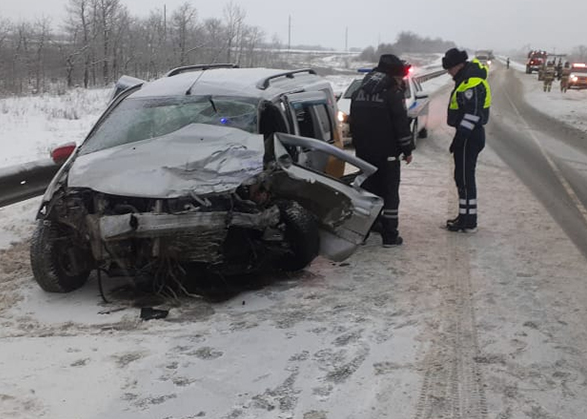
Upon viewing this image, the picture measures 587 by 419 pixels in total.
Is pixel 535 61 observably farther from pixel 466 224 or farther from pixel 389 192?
pixel 389 192

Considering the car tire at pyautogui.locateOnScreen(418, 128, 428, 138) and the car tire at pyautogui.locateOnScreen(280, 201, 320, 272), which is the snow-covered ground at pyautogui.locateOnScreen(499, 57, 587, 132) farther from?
the car tire at pyautogui.locateOnScreen(280, 201, 320, 272)

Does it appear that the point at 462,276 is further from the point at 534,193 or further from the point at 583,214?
the point at 534,193

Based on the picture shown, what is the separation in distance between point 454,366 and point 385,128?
3064 mm

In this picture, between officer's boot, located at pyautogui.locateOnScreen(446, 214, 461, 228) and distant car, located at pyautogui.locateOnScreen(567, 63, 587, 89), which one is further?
distant car, located at pyautogui.locateOnScreen(567, 63, 587, 89)

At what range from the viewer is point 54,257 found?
4.89 m

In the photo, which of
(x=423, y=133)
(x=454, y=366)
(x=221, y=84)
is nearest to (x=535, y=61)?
(x=423, y=133)

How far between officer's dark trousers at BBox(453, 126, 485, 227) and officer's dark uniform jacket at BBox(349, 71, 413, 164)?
3.21 feet

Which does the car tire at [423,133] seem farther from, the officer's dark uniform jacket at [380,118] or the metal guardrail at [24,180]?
the metal guardrail at [24,180]

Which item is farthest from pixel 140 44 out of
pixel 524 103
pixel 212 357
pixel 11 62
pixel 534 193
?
→ pixel 212 357

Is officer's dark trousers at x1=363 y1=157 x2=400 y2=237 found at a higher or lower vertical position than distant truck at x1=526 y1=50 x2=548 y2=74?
lower

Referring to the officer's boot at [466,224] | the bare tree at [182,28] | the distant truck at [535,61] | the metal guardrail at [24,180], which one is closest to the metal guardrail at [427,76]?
the distant truck at [535,61]

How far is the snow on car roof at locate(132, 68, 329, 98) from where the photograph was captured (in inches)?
232

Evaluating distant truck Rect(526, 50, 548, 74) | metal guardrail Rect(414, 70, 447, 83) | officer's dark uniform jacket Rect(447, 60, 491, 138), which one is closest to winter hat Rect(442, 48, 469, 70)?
officer's dark uniform jacket Rect(447, 60, 491, 138)

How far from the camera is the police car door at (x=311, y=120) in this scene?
6051 mm
